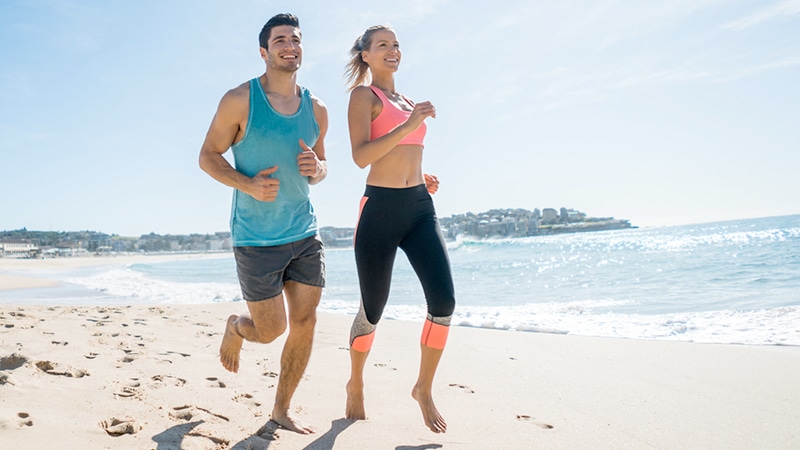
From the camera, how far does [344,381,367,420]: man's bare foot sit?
323 centimetres

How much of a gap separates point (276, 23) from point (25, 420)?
241 centimetres

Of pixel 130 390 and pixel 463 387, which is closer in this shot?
pixel 130 390

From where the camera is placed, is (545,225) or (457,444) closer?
(457,444)

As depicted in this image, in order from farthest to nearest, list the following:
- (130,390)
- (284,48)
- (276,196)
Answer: (130,390), (284,48), (276,196)

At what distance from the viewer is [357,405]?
3.24 m

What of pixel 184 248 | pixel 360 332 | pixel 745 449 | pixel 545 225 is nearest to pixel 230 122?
pixel 360 332

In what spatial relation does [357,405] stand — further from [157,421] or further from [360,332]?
[157,421]

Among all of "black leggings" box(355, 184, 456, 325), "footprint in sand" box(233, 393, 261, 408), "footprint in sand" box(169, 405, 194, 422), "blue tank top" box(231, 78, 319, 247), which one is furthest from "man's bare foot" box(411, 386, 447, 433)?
"footprint in sand" box(169, 405, 194, 422)

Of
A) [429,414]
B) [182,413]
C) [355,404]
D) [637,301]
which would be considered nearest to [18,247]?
[637,301]

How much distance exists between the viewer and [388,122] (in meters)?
3.38

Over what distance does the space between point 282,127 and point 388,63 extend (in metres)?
0.85

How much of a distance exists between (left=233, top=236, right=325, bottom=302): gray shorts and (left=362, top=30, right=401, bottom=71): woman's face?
3.92 feet

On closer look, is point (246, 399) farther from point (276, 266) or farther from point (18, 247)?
point (18, 247)

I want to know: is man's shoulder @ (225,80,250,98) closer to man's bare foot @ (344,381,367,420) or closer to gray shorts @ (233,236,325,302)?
gray shorts @ (233,236,325,302)
